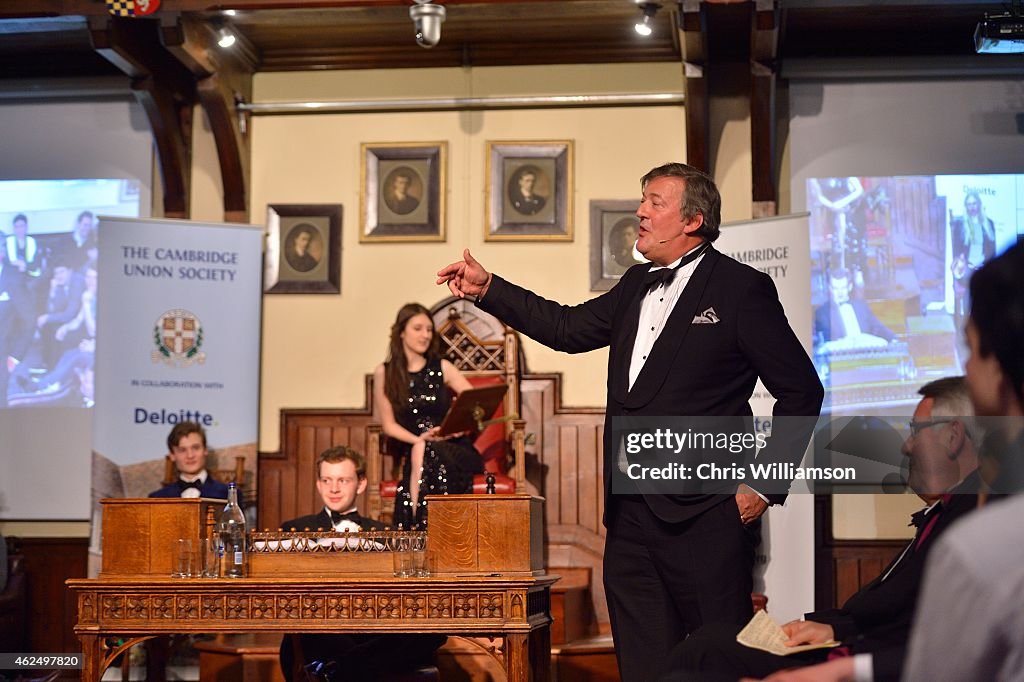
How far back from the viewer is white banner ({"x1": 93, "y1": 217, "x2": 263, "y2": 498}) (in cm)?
680

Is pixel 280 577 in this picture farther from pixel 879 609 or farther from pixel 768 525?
pixel 768 525

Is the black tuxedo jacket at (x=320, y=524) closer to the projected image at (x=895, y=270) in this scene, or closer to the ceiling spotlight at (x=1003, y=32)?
the projected image at (x=895, y=270)

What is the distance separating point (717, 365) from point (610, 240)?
166 inches

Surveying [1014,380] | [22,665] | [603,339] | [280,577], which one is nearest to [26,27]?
[22,665]

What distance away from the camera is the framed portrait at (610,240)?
24.3ft

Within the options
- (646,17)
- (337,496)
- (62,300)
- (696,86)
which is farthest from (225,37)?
(337,496)

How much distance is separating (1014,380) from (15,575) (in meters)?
6.71

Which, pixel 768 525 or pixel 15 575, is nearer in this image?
pixel 768 525

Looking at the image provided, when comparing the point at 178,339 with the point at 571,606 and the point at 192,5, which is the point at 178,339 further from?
the point at 571,606

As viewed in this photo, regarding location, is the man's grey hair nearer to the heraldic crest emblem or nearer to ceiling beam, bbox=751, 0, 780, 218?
ceiling beam, bbox=751, 0, 780, 218

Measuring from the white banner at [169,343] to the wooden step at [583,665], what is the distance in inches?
90.3

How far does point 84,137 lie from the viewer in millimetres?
7727

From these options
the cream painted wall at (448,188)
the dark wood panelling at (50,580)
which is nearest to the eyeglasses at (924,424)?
the cream painted wall at (448,188)

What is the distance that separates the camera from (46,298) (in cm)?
756
